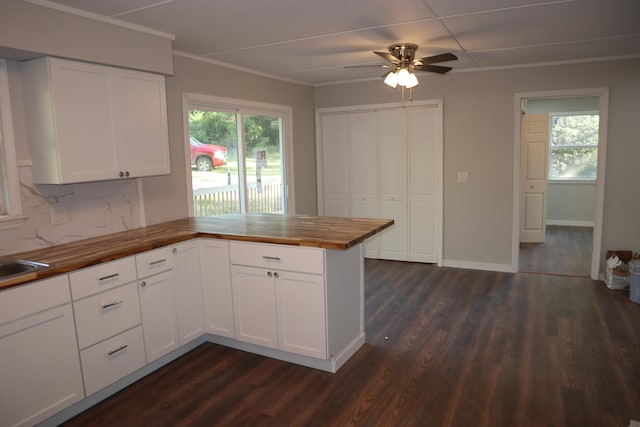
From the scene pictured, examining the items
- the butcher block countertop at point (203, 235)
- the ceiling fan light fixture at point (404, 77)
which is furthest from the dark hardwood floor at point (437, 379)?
the ceiling fan light fixture at point (404, 77)

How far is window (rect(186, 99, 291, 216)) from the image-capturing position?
425 cm

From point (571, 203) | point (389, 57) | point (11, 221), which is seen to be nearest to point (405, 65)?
point (389, 57)

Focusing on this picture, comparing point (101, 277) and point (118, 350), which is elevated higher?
point (101, 277)

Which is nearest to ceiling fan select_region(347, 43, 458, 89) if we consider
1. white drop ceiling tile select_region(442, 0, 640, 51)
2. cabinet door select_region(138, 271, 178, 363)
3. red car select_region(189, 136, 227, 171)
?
white drop ceiling tile select_region(442, 0, 640, 51)

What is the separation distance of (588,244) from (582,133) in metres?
2.32

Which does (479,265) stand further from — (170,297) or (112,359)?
(112,359)

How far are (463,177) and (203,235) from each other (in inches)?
131

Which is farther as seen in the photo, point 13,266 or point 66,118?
point 66,118

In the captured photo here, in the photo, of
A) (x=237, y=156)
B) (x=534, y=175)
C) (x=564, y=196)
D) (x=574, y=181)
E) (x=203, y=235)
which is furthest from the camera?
(x=564, y=196)

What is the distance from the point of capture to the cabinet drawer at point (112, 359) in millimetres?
2572

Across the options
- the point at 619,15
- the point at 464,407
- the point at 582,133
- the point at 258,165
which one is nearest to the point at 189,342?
the point at 464,407

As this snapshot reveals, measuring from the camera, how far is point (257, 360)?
321 cm

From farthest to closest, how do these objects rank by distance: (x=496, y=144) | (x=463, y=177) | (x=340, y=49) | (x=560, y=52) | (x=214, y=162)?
1. (x=463, y=177)
2. (x=496, y=144)
3. (x=214, y=162)
4. (x=560, y=52)
5. (x=340, y=49)

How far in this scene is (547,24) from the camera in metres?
3.27
